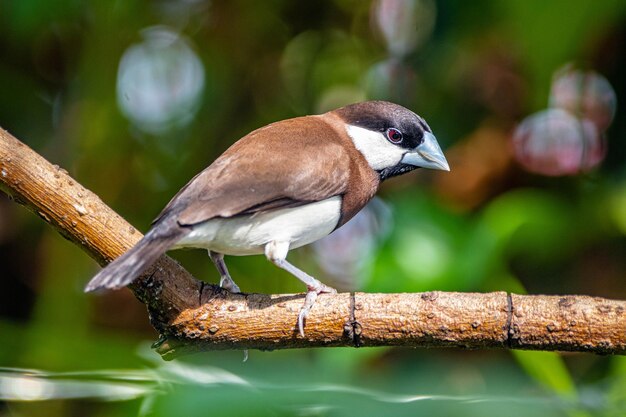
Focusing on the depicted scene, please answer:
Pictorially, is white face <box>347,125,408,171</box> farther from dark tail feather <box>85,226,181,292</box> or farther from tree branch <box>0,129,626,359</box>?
dark tail feather <box>85,226,181,292</box>

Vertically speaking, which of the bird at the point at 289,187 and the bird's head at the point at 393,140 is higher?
the bird's head at the point at 393,140

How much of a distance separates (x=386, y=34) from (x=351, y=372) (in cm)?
205

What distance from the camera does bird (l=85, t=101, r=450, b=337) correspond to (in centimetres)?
235

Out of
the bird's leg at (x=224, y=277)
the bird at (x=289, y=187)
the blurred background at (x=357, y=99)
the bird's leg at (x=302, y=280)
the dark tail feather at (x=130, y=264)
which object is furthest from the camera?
the blurred background at (x=357, y=99)

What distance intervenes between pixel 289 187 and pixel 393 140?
1.97 feet

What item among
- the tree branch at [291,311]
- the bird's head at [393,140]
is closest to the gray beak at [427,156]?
the bird's head at [393,140]

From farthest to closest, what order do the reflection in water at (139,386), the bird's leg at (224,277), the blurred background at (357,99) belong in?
the blurred background at (357,99) < the bird's leg at (224,277) < the reflection in water at (139,386)

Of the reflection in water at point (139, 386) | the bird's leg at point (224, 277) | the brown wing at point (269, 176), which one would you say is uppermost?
the brown wing at point (269, 176)

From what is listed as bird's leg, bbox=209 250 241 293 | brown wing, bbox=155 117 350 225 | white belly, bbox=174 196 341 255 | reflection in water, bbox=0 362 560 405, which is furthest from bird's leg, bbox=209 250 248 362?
reflection in water, bbox=0 362 560 405

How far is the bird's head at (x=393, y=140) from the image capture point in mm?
2984

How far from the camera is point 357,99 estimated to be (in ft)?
15.5

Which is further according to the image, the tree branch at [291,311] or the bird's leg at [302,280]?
the bird's leg at [302,280]

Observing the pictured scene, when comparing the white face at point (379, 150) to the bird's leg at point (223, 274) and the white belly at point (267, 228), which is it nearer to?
the white belly at point (267, 228)

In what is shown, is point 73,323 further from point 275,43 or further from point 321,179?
point 275,43
